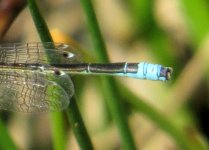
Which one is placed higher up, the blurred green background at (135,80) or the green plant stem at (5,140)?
the green plant stem at (5,140)

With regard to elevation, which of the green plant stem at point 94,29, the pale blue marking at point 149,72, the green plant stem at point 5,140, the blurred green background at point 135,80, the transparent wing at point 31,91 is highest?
the green plant stem at point 94,29

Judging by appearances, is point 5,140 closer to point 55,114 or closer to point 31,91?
point 55,114

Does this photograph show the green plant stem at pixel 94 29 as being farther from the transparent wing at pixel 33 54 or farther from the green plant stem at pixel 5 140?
the green plant stem at pixel 5 140

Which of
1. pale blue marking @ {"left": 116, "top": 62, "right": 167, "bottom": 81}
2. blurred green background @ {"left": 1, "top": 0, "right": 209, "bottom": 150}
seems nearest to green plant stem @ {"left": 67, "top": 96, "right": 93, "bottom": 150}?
pale blue marking @ {"left": 116, "top": 62, "right": 167, "bottom": 81}

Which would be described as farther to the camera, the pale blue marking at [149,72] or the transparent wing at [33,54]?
the transparent wing at [33,54]

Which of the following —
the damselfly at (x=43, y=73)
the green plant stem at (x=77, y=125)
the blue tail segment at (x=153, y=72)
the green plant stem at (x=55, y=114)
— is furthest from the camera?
the damselfly at (x=43, y=73)

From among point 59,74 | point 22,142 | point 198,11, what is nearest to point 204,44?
point 198,11

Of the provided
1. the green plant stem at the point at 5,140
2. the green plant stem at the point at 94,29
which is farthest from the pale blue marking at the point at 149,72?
the green plant stem at the point at 5,140
